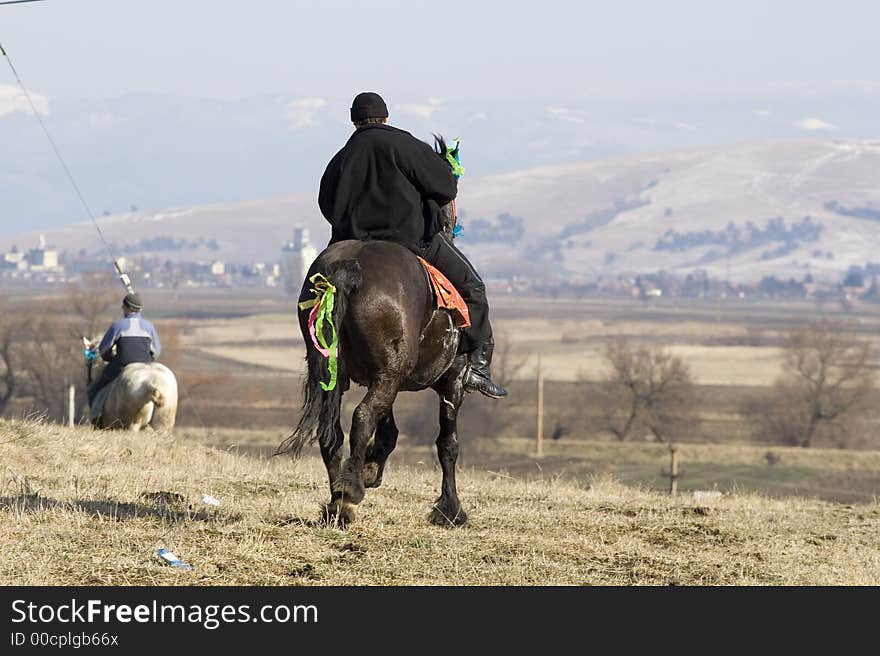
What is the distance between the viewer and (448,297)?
1216cm

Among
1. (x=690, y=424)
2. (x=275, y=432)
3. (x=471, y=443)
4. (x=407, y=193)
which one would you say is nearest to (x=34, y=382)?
(x=275, y=432)

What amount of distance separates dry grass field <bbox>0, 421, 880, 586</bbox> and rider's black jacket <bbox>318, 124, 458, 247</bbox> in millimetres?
2274

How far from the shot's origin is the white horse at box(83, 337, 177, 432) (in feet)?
70.5

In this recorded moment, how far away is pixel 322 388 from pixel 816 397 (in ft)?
294

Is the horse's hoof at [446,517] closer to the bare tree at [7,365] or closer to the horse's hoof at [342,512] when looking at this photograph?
the horse's hoof at [342,512]

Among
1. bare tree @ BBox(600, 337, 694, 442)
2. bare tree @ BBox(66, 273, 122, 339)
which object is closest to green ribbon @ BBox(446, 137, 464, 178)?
bare tree @ BBox(600, 337, 694, 442)

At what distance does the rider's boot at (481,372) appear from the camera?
13102 mm

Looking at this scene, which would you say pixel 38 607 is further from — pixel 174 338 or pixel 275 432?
pixel 174 338

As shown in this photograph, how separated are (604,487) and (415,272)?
25.4 ft

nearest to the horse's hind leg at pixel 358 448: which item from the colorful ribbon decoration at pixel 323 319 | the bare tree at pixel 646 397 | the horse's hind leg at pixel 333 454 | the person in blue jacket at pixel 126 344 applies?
the horse's hind leg at pixel 333 454

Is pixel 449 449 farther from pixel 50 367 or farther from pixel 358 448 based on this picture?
pixel 50 367

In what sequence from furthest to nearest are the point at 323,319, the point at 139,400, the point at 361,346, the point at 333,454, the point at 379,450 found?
the point at 139,400 → the point at 379,450 → the point at 333,454 → the point at 361,346 → the point at 323,319

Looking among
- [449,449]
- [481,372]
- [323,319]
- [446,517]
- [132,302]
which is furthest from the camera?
[132,302]

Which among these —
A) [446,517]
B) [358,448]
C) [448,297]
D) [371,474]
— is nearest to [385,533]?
[358,448]
